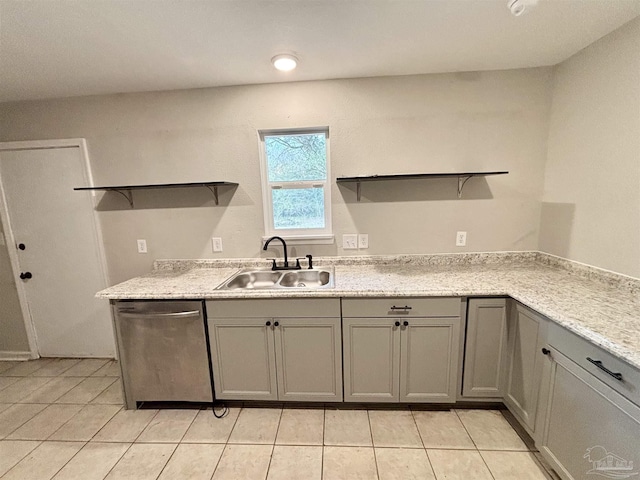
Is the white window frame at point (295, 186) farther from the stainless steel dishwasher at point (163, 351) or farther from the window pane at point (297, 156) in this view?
the stainless steel dishwasher at point (163, 351)

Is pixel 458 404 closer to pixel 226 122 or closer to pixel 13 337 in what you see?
pixel 226 122

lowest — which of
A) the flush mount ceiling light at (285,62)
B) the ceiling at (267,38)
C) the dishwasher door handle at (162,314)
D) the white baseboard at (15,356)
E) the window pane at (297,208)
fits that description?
the white baseboard at (15,356)

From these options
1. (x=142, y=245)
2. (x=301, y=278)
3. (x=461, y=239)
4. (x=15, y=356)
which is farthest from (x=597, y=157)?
(x=15, y=356)

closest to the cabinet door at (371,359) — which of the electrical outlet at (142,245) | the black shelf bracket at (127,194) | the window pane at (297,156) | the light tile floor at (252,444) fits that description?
the light tile floor at (252,444)

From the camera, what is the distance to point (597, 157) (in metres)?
1.64

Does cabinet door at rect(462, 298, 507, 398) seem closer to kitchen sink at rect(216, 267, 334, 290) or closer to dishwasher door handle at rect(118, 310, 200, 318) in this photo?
kitchen sink at rect(216, 267, 334, 290)

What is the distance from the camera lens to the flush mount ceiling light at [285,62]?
168cm

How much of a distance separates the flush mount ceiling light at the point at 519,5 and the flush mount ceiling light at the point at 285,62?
1.16 meters

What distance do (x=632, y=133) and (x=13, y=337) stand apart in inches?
197

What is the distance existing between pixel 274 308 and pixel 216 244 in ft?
3.00

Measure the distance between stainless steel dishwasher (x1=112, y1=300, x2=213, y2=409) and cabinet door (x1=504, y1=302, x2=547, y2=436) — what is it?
197 cm

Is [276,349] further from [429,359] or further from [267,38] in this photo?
[267,38]

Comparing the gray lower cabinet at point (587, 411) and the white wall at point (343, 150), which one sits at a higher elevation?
the white wall at point (343, 150)

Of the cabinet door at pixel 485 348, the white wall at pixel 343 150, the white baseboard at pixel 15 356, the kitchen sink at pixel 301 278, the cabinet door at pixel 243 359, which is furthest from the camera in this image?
the white baseboard at pixel 15 356
